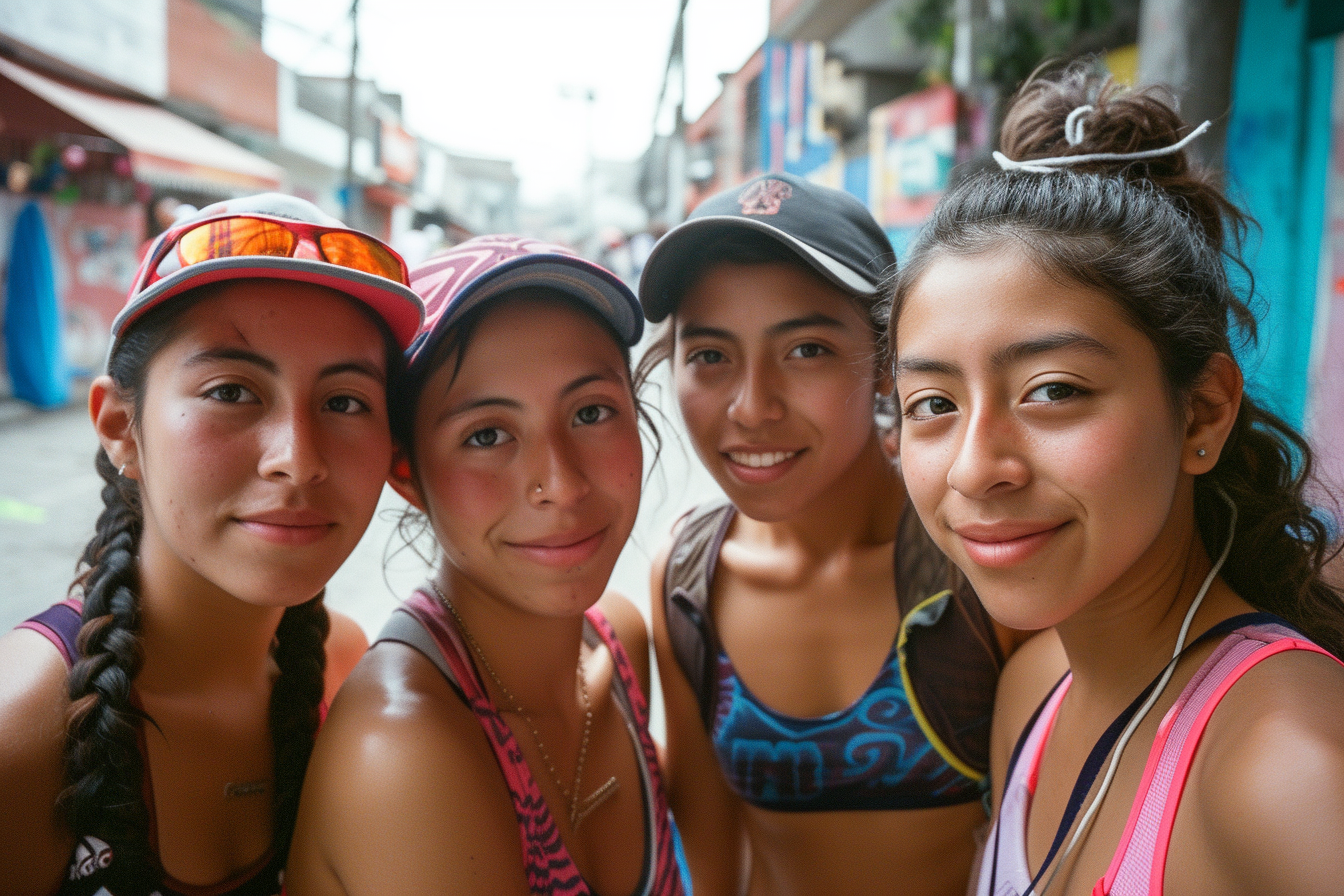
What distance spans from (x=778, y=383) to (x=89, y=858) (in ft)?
5.02

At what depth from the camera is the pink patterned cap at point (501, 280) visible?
1.55 m

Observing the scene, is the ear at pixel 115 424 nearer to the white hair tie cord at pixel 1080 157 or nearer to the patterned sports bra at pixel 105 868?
the patterned sports bra at pixel 105 868

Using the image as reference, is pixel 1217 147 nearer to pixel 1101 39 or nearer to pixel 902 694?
pixel 902 694

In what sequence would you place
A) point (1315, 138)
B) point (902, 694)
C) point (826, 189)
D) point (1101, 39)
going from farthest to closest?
point (1101, 39), point (1315, 138), point (826, 189), point (902, 694)

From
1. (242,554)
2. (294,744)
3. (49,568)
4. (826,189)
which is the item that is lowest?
(49,568)

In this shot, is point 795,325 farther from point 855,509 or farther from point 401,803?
point 401,803

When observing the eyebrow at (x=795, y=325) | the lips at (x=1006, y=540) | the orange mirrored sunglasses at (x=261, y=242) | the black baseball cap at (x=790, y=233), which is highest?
the black baseball cap at (x=790, y=233)

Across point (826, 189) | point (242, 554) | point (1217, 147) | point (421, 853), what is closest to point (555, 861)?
point (421, 853)

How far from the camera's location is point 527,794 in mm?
1540

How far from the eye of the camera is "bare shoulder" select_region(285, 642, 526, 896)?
1283 millimetres

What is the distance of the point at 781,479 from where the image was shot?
1.99 metres

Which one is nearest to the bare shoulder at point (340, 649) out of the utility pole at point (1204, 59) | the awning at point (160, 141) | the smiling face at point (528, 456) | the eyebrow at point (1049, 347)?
the smiling face at point (528, 456)

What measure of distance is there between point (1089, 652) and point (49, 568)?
19.3 feet

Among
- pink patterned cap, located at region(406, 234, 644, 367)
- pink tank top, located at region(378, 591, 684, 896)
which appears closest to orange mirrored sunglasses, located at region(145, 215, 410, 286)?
pink patterned cap, located at region(406, 234, 644, 367)
